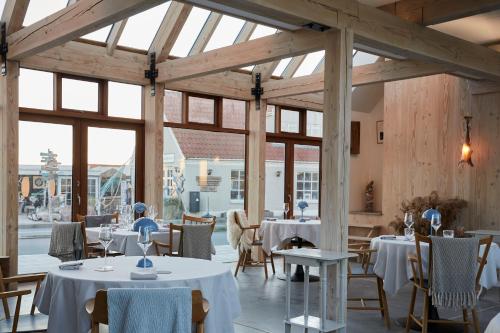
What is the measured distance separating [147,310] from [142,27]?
6292 mm

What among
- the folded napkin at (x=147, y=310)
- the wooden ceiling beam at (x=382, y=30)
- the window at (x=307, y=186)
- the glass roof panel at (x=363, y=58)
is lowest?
the folded napkin at (x=147, y=310)

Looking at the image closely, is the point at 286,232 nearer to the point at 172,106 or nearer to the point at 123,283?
the point at 172,106

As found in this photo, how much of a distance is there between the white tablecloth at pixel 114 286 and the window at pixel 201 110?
5.60m

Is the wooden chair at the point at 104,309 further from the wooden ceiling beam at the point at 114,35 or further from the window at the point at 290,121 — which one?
the window at the point at 290,121

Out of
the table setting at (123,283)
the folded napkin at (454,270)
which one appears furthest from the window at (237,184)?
the table setting at (123,283)

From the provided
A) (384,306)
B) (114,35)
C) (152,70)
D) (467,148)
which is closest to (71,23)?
(114,35)

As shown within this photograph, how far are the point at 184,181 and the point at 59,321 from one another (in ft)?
19.5

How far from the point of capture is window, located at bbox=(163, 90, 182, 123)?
29.8 ft

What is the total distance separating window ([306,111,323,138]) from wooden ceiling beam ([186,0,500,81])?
423 centimetres

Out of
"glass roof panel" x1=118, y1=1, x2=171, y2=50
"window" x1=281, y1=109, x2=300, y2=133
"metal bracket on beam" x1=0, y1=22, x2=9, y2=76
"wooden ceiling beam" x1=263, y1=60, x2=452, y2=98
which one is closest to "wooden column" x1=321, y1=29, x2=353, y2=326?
"wooden ceiling beam" x1=263, y1=60, x2=452, y2=98

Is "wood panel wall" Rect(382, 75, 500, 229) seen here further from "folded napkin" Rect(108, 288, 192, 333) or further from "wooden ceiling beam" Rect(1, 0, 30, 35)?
"folded napkin" Rect(108, 288, 192, 333)

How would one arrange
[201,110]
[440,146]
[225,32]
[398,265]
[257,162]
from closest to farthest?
[398,265], [225,32], [440,146], [201,110], [257,162]

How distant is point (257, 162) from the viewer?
10164 mm

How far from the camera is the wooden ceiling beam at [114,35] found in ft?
26.2
